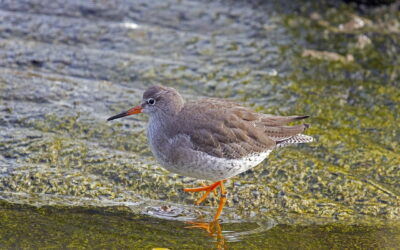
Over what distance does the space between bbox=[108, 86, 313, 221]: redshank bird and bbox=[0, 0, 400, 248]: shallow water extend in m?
0.47

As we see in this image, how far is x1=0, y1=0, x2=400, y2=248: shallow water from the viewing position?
5.64m

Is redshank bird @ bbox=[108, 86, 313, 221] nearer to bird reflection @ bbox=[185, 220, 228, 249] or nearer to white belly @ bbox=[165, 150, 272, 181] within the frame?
white belly @ bbox=[165, 150, 272, 181]

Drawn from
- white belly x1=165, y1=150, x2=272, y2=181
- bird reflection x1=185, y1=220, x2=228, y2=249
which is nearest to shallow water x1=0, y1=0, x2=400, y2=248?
bird reflection x1=185, y1=220, x2=228, y2=249

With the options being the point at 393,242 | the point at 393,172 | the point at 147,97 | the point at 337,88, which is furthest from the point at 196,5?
the point at 393,242

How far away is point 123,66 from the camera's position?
28.5 feet

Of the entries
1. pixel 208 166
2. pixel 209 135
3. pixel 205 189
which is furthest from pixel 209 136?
pixel 205 189

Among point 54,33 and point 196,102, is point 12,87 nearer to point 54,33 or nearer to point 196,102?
point 54,33

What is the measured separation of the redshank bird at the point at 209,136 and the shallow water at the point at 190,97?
0.47 metres

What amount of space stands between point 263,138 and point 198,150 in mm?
755

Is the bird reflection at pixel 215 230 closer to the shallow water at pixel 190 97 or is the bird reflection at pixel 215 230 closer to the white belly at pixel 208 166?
the shallow water at pixel 190 97

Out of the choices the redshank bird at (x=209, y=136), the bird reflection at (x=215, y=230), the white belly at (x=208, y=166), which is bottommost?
the bird reflection at (x=215, y=230)

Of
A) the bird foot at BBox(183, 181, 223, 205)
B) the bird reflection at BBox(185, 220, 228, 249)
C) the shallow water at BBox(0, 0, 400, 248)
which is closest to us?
the bird reflection at BBox(185, 220, 228, 249)

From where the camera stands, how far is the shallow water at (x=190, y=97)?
5.64 metres

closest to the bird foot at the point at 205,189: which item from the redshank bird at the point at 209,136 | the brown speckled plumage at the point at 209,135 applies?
the redshank bird at the point at 209,136
